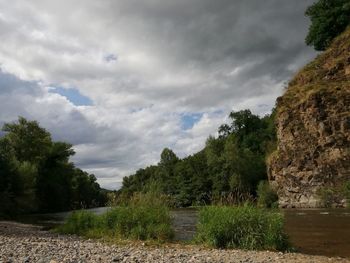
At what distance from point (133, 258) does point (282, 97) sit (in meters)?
57.6

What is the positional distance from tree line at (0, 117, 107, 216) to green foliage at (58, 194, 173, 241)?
25732 mm

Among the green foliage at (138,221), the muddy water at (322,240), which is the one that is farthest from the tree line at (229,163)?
the green foliage at (138,221)

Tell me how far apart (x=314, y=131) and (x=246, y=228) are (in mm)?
47197

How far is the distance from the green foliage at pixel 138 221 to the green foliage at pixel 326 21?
2329 inches

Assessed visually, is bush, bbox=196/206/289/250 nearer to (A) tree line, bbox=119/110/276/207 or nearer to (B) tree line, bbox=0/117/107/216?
(B) tree line, bbox=0/117/107/216

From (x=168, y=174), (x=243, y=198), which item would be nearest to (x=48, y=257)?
(x=243, y=198)

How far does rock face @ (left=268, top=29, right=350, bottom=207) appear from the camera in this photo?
57.3 meters

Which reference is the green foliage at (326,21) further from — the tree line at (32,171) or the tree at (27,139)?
the tree at (27,139)

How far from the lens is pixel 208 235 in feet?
55.2

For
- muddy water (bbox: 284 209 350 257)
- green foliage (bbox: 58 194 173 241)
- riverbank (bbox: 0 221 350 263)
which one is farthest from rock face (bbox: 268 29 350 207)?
riverbank (bbox: 0 221 350 263)

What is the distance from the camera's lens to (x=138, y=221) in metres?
19.9

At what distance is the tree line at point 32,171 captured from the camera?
58.6 m

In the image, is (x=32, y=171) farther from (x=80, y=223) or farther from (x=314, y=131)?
(x=80, y=223)

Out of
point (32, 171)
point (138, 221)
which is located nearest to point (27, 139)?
point (32, 171)
